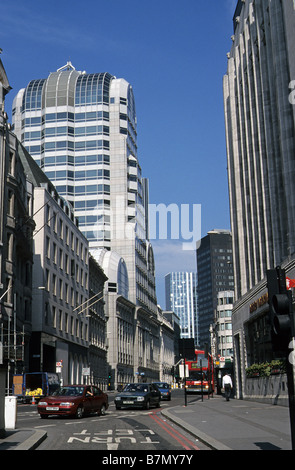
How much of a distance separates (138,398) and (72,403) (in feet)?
25.3

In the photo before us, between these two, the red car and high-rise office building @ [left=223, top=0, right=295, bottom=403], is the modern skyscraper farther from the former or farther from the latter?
the red car

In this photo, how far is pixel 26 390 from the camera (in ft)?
146

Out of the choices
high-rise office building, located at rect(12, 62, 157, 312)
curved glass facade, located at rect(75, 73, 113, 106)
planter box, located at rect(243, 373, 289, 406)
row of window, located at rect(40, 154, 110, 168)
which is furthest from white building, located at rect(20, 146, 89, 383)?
curved glass facade, located at rect(75, 73, 113, 106)

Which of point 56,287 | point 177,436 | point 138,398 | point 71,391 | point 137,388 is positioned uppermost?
point 56,287

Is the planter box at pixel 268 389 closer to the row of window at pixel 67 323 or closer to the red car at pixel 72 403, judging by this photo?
the red car at pixel 72 403

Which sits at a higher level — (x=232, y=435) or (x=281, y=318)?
(x=281, y=318)

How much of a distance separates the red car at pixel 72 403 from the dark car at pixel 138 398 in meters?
4.14

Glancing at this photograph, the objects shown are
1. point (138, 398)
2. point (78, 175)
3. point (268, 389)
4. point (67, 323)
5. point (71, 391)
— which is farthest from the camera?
point (78, 175)

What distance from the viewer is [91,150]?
404ft

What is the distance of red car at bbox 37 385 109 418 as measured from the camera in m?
23.2

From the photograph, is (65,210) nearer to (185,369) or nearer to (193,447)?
(185,369)

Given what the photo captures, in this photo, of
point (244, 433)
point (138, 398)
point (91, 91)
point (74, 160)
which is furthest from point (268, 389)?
point (91, 91)

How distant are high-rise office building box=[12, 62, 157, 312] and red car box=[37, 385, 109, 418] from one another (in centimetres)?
9281

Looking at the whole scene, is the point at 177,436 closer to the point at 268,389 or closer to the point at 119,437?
the point at 119,437
